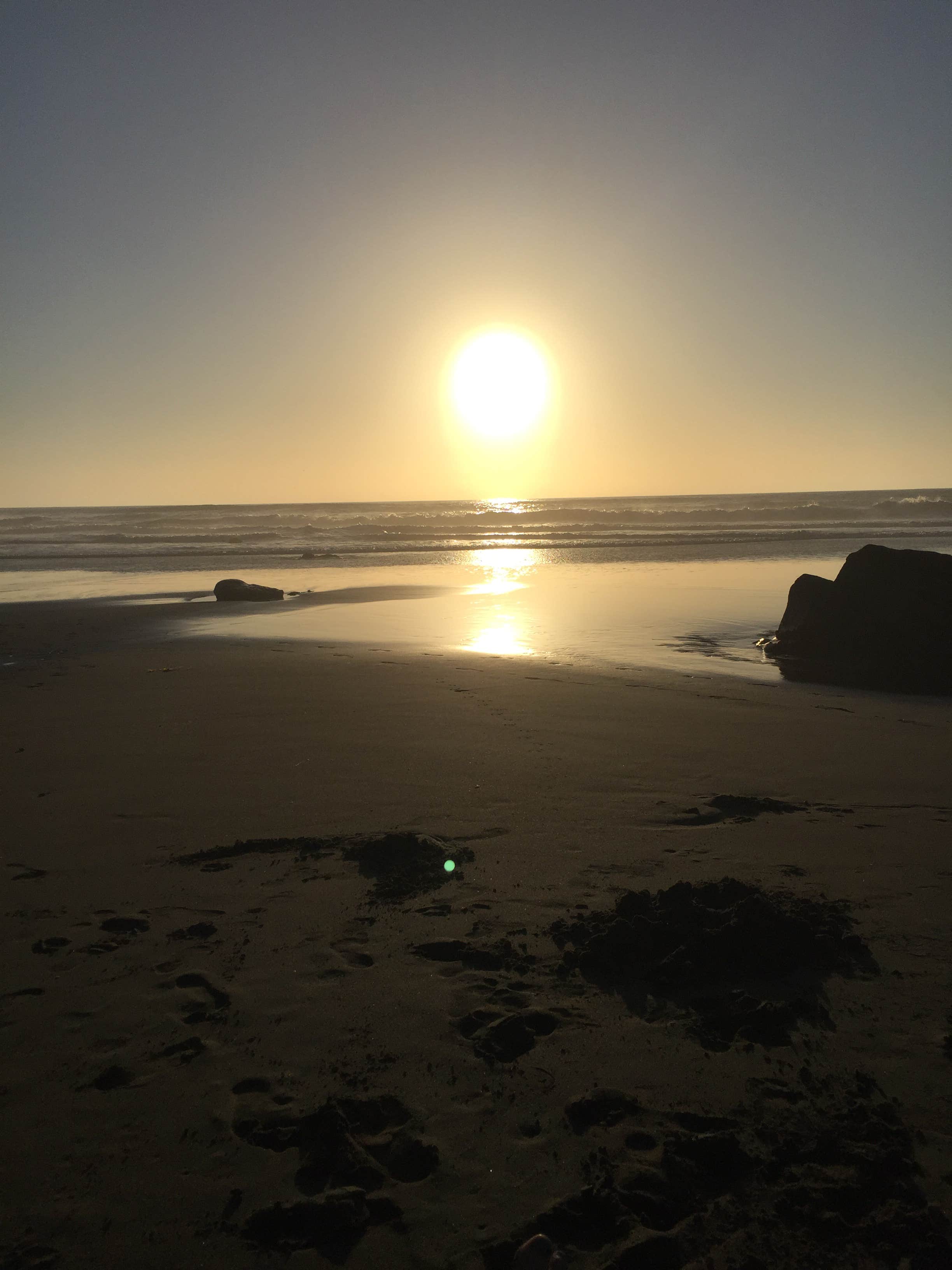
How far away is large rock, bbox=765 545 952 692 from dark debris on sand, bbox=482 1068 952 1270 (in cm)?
701

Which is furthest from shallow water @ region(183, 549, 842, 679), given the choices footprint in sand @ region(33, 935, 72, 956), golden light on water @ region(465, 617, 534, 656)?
footprint in sand @ region(33, 935, 72, 956)

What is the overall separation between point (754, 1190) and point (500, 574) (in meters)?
19.9

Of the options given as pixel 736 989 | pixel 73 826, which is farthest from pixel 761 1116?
pixel 73 826

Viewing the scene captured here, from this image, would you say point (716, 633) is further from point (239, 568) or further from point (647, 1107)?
point (239, 568)

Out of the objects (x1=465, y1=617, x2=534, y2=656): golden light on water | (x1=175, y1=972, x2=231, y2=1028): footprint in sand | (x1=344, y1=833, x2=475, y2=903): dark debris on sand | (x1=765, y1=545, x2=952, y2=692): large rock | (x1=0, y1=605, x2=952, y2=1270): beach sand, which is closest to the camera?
(x1=0, y1=605, x2=952, y2=1270): beach sand

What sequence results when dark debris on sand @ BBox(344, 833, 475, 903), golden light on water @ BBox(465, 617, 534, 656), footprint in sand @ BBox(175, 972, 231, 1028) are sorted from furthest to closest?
golden light on water @ BBox(465, 617, 534, 656)
dark debris on sand @ BBox(344, 833, 475, 903)
footprint in sand @ BBox(175, 972, 231, 1028)

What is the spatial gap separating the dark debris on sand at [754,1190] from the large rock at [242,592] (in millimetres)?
15358

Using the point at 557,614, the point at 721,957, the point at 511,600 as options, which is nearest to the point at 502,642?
the point at 557,614

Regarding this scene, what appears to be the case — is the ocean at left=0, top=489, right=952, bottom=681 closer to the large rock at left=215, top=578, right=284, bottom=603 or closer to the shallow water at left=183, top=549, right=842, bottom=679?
the shallow water at left=183, top=549, right=842, bottom=679

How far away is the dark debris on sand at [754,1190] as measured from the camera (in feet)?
6.48

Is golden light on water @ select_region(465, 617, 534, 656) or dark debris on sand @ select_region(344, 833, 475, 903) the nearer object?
dark debris on sand @ select_region(344, 833, 475, 903)

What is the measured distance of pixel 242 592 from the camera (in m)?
17.0

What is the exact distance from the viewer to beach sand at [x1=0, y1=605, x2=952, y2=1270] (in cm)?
208

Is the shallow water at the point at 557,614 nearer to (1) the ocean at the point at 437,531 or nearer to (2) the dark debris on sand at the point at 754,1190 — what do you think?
(2) the dark debris on sand at the point at 754,1190
